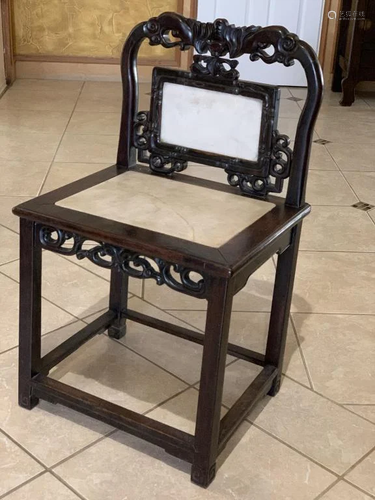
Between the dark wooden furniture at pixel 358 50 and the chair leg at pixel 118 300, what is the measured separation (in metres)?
3.00

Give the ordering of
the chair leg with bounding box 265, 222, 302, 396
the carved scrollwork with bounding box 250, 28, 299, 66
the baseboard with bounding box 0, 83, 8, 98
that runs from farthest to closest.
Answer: the baseboard with bounding box 0, 83, 8, 98
the chair leg with bounding box 265, 222, 302, 396
the carved scrollwork with bounding box 250, 28, 299, 66

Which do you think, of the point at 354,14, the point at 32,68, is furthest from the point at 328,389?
the point at 32,68

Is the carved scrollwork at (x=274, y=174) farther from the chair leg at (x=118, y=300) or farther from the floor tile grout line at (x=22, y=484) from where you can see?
the floor tile grout line at (x=22, y=484)

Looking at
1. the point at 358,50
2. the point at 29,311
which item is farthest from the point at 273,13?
the point at 29,311

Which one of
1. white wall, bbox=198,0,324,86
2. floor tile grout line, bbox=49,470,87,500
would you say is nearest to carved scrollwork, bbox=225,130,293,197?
floor tile grout line, bbox=49,470,87,500

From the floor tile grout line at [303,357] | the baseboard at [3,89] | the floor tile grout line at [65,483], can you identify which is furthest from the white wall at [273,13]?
the floor tile grout line at [65,483]

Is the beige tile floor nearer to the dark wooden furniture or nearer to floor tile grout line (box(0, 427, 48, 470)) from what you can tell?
floor tile grout line (box(0, 427, 48, 470))

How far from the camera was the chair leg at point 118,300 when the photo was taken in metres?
1.97

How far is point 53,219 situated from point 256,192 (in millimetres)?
454

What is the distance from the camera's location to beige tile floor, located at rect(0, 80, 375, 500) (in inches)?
60.4

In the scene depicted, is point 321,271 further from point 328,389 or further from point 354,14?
point 354,14

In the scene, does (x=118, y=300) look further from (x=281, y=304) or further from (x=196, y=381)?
(x=281, y=304)

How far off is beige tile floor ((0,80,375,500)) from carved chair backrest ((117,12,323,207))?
51cm

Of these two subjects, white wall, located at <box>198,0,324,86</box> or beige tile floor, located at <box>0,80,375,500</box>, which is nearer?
beige tile floor, located at <box>0,80,375,500</box>
